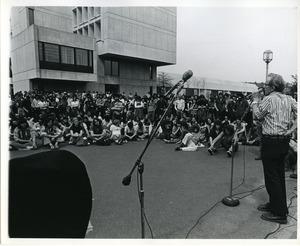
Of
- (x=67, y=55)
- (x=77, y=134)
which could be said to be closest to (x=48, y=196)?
(x=77, y=134)

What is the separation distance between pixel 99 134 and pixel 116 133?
2.02 feet

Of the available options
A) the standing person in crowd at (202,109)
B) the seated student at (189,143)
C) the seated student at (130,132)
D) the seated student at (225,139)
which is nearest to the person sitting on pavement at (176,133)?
the seated student at (189,143)

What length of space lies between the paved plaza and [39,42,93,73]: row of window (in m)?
13.3

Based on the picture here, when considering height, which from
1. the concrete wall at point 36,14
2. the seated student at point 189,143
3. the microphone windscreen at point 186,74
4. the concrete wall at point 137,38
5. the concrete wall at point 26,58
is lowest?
the seated student at point 189,143

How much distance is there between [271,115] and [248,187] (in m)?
1.72

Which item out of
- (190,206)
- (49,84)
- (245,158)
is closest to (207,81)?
(49,84)

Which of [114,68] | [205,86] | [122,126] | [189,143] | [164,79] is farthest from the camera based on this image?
[205,86]

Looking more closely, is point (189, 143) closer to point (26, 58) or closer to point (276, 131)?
point (276, 131)

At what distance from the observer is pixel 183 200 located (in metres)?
3.23

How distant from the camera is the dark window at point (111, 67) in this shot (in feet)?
68.8

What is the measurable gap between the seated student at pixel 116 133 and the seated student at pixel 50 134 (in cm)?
180

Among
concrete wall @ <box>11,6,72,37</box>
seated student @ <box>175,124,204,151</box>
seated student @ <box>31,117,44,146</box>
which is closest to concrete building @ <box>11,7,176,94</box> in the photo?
concrete wall @ <box>11,6,72,37</box>

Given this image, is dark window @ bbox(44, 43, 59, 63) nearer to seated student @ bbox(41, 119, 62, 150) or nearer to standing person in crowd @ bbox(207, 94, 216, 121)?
seated student @ bbox(41, 119, 62, 150)

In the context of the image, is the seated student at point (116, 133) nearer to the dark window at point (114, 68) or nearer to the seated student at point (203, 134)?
the seated student at point (203, 134)
